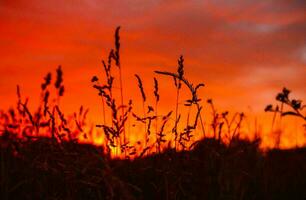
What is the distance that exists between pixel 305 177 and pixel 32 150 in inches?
115

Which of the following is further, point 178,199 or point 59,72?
point 59,72

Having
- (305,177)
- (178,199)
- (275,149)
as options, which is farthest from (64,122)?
(275,149)

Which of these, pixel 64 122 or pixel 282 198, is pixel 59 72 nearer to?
pixel 64 122

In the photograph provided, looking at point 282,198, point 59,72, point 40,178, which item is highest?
point 59,72

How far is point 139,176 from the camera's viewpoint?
400cm

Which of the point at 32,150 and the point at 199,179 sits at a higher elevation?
the point at 32,150

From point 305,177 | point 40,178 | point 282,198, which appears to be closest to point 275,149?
point 305,177

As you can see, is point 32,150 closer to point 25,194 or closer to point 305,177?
point 25,194

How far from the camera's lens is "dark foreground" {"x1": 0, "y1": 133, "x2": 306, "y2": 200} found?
301cm

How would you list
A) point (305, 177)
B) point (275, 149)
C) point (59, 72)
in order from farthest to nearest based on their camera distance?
point (275, 149)
point (305, 177)
point (59, 72)

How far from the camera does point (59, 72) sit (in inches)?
162

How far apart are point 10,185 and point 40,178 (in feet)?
1.22

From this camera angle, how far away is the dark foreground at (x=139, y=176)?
9.87 feet

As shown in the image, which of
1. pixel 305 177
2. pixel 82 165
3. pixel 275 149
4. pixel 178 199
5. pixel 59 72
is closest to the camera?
pixel 82 165
